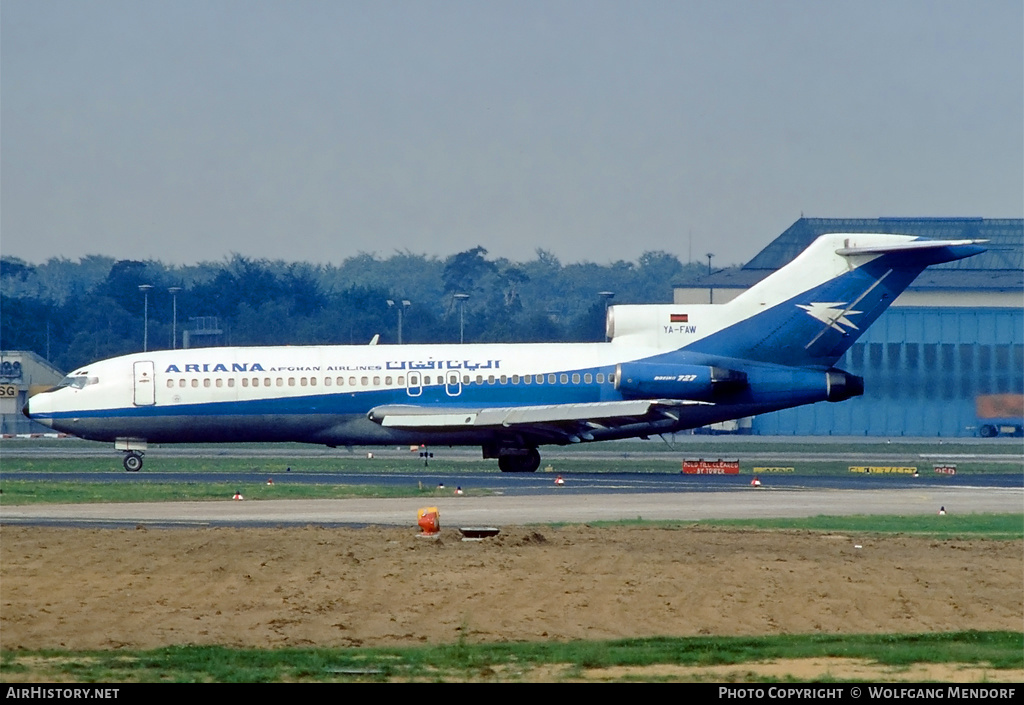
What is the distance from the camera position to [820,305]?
40.6 meters

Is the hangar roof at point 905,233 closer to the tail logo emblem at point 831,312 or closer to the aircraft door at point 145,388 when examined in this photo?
the tail logo emblem at point 831,312

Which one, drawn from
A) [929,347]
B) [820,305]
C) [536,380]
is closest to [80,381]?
[536,380]

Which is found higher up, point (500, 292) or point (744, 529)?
point (500, 292)

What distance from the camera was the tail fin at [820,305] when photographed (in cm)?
4059

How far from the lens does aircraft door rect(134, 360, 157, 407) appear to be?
4216cm

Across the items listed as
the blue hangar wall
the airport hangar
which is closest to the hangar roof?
the airport hangar

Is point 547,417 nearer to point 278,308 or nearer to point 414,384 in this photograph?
point 414,384

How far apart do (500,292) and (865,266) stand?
309 ft

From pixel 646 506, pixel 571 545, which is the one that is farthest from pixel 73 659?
pixel 646 506

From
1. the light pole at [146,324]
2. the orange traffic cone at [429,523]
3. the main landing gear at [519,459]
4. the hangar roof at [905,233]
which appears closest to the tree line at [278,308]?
the light pole at [146,324]

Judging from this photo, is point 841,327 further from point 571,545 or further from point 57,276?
point 57,276

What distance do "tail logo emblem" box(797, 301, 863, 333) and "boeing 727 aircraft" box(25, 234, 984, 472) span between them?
0.03 m

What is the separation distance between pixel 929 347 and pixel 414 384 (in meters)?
34.6

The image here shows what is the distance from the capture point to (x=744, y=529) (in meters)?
27.7
